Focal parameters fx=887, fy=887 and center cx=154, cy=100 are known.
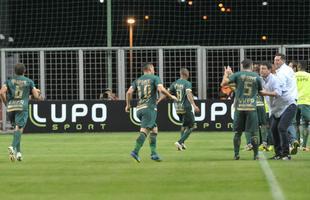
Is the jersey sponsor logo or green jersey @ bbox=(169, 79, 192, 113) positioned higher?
green jersey @ bbox=(169, 79, 192, 113)

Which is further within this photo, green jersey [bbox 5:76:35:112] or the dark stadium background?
the dark stadium background

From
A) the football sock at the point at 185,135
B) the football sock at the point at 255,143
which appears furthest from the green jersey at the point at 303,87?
the football sock at the point at 255,143

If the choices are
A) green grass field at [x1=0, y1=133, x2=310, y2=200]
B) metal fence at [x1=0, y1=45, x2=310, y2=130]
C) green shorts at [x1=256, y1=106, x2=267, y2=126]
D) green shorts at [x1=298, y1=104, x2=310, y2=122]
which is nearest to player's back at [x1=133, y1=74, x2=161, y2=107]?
green grass field at [x1=0, y1=133, x2=310, y2=200]

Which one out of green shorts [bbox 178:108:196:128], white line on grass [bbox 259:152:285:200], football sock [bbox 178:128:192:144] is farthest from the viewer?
green shorts [bbox 178:108:196:128]

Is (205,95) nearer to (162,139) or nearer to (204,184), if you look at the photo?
(162,139)

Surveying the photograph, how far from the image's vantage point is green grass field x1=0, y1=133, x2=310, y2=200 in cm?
1170

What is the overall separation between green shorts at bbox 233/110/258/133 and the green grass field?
0.63 metres

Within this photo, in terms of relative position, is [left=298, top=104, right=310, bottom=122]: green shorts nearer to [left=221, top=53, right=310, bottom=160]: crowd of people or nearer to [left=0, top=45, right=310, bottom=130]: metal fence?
[left=221, top=53, right=310, bottom=160]: crowd of people

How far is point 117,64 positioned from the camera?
32438 mm

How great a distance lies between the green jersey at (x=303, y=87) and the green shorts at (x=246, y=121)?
377 centimetres

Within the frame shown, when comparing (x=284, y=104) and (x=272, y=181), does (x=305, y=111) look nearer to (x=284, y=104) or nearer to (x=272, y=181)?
(x=284, y=104)

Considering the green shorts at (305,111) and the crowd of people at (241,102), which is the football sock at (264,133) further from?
the crowd of people at (241,102)

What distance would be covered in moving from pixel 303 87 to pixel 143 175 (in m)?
7.82

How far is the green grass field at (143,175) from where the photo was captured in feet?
38.4
